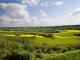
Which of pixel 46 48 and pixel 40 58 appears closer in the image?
pixel 40 58

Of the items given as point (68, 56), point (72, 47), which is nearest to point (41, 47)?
point (72, 47)

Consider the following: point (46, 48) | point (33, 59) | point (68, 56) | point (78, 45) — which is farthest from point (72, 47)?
point (33, 59)

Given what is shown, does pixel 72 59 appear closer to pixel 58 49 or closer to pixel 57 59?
pixel 57 59

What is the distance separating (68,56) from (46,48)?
12150mm

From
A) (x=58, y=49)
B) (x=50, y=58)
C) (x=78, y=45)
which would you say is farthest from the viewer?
(x=78, y=45)

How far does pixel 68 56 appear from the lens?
24.8 metres

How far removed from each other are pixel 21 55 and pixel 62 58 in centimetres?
482

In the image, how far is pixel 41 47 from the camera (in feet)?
122

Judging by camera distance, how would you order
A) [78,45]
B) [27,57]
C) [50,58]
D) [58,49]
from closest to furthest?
[27,57]
[50,58]
[58,49]
[78,45]

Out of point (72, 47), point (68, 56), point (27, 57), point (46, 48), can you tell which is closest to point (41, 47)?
point (46, 48)

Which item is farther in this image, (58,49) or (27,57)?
(58,49)

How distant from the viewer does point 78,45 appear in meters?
38.8

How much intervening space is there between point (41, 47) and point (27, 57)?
49.3 ft

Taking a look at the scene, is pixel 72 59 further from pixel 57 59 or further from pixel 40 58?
pixel 40 58
